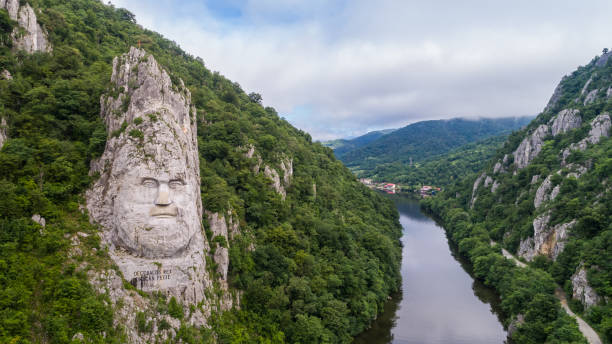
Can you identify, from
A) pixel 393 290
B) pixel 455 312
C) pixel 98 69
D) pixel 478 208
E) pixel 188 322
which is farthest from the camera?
pixel 478 208

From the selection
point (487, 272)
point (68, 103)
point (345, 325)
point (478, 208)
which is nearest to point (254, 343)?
point (345, 325)

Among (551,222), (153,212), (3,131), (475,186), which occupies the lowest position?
(551,222)

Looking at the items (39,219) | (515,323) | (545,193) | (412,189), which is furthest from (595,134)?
(412,189)

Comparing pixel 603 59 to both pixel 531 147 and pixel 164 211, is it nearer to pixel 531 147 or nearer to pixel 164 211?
pixel 531 147

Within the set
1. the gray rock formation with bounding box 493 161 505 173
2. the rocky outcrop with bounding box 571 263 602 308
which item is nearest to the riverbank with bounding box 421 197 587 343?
the rocky outcrop with bounding box 571 263 602 308

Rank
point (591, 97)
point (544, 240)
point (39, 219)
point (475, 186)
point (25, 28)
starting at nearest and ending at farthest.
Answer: point (39, 219) → point (25, 28) → point (544, 240) → point (591, 97) → point (475, 186)

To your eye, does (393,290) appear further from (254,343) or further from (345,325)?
(254,343)
